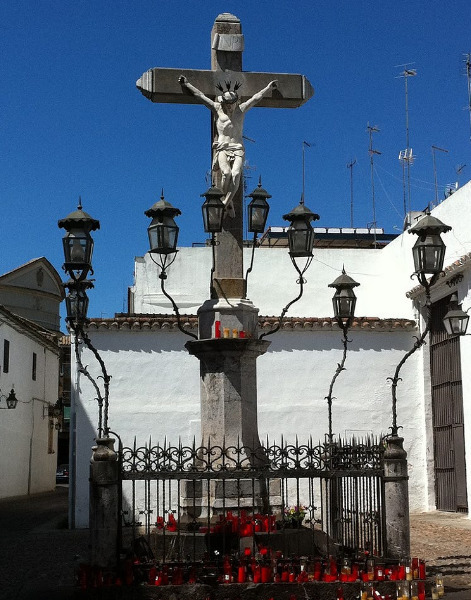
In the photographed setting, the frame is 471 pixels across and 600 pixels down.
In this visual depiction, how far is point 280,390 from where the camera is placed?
18469 mm

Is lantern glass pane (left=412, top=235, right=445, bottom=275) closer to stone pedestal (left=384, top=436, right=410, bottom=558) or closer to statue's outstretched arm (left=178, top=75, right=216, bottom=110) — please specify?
stone pedestal (left=384, top=436, right=410, bottom=558)

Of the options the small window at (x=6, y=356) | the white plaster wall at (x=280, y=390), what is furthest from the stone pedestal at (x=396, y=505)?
the small window at (x=6, y=356)

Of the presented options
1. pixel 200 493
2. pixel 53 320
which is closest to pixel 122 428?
pixel 200 493

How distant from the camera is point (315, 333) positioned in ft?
61.3

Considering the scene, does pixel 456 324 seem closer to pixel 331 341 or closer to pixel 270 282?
pixel 331 341

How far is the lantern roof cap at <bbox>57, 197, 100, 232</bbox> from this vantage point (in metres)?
8.61

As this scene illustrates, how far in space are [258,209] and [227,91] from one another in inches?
52.0

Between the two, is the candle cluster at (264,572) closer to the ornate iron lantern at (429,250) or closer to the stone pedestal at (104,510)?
the stone pedestal at (104,510)

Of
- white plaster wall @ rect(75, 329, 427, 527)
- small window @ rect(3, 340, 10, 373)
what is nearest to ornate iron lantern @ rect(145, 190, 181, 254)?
white plaster wall @ rect(75, 329, 427, 527)

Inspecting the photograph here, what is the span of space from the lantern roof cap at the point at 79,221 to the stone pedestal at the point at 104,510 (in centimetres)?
236

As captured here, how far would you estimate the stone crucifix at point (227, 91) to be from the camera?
9.08 metres

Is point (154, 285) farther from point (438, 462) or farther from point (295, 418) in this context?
point (438, 462)

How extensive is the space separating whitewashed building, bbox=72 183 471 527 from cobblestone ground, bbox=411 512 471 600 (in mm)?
882

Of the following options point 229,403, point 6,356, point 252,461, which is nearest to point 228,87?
point 229,403
